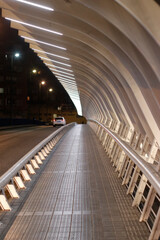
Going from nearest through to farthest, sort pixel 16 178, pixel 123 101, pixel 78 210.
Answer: pixel 78 210 < pixel 16 178 < pixel 123 101

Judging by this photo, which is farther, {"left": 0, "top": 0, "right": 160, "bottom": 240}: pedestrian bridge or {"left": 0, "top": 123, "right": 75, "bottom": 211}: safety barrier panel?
{"left": 0, "top": 123, "right": 75, "bottom": 211}: safety barrier panel

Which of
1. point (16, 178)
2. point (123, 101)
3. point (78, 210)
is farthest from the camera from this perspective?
point (123, 101)

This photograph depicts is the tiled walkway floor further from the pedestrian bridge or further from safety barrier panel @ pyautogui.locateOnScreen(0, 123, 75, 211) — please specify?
safety barrier panel @ pyautogui.locateOnScreen(0, 123, 75, 211)

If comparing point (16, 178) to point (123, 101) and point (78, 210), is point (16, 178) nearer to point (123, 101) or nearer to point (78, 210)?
point (78, 210)

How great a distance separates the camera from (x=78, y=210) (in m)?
7.34

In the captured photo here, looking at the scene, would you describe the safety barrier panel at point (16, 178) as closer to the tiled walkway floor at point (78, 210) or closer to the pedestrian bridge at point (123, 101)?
the pedestrian bridge at point (123, 101)

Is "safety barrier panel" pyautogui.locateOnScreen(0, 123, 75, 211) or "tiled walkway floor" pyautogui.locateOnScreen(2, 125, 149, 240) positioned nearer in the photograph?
"tiled walkway floor" pyautogui.locateOnScreen(2, 125, 149, 240)

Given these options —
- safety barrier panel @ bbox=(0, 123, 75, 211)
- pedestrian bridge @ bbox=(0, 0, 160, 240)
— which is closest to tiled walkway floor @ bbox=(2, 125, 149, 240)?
pedestrian bridge @ bbox=(0, 0, 160, 240)

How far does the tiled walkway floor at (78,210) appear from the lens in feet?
19.6

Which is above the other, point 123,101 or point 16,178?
point 123,101

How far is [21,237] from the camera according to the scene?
5797mm

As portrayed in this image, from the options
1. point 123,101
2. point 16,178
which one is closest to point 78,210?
point 16,178

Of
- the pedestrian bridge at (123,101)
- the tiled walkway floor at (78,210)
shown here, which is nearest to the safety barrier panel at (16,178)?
the pedestrian bridge at (123,101)

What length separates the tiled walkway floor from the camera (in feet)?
19.6
